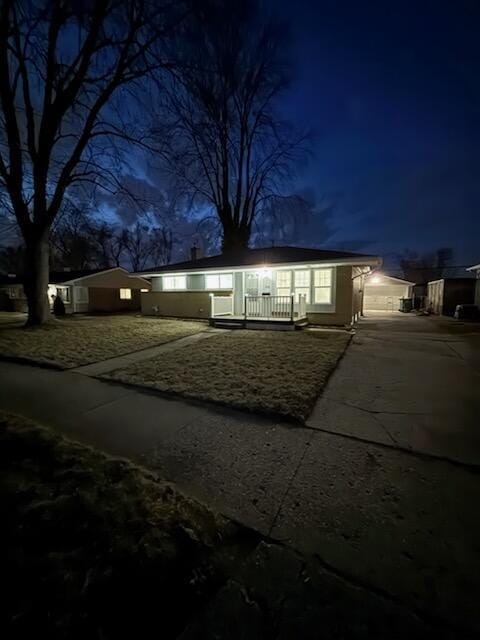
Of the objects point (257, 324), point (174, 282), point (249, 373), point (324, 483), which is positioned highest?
point (174, 282)

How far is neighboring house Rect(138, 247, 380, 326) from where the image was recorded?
11094 millimetres

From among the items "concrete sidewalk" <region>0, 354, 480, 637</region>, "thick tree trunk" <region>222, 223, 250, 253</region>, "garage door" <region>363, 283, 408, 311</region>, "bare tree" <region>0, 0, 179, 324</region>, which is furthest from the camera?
"garage door" <region>363, 283, 408, 311</region>

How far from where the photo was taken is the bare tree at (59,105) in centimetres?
950

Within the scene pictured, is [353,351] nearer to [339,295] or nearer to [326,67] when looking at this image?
[339,295]

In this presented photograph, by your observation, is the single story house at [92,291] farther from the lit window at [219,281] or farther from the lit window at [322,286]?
the lit window at [322,286]

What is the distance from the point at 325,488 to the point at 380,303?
2549 centimetres

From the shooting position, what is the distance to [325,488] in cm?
214

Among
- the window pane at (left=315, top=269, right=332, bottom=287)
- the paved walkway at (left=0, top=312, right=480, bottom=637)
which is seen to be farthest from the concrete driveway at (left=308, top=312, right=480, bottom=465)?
the window pane at (left=315, top=269, right=332, bottom=287)

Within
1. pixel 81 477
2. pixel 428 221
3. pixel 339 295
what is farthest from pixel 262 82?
pixel 428 221

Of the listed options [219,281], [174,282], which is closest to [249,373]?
[219,281]

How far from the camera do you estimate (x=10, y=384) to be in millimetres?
4645

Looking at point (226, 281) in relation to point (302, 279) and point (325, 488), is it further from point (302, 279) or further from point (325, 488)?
point (325, 488)

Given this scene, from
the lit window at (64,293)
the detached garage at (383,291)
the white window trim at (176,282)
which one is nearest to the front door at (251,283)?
the white window trim at (176,282)

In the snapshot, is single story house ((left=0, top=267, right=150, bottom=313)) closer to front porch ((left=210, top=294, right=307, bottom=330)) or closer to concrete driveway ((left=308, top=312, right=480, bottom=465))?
front porch ((left=210, top=294, right=307, bottom=330))
